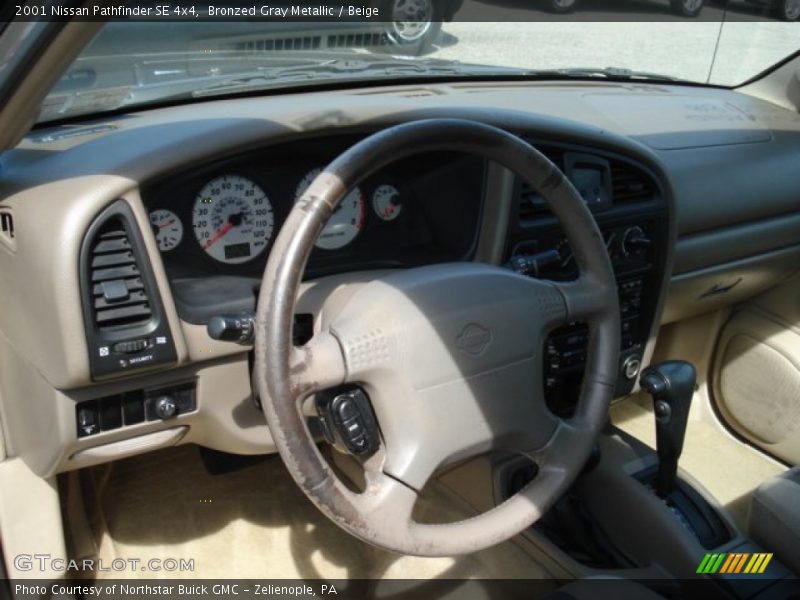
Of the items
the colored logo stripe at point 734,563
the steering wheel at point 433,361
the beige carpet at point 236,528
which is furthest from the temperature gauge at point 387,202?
the colored logo stripe at point 734,563

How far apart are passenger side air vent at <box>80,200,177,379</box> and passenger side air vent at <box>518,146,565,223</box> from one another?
875 millimetres

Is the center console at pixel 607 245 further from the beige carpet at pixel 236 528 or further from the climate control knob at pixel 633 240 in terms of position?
the beige carpet at pixel 236 528

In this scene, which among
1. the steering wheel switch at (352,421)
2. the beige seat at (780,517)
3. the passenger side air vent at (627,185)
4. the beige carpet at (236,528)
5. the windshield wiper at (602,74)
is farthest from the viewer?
the windshield wiper at (602,74)

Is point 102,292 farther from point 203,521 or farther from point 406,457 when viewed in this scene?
point 203,521

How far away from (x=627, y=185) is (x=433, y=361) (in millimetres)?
1026

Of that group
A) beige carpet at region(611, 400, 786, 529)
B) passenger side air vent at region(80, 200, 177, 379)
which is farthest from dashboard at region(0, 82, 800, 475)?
beige carpet at region(611, 400, 786, 529)

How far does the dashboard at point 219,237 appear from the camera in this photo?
1406 mm

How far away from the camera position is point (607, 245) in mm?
2102

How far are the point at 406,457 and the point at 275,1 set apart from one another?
1.17 meters

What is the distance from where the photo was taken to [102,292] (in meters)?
1.40

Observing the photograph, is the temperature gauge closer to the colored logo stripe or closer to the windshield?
the windshield

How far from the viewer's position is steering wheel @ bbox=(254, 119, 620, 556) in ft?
3.96

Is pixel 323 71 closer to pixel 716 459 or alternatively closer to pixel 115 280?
pixel 115 280

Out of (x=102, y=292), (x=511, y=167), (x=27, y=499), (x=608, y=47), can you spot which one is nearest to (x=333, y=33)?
(x=511, y=167)
